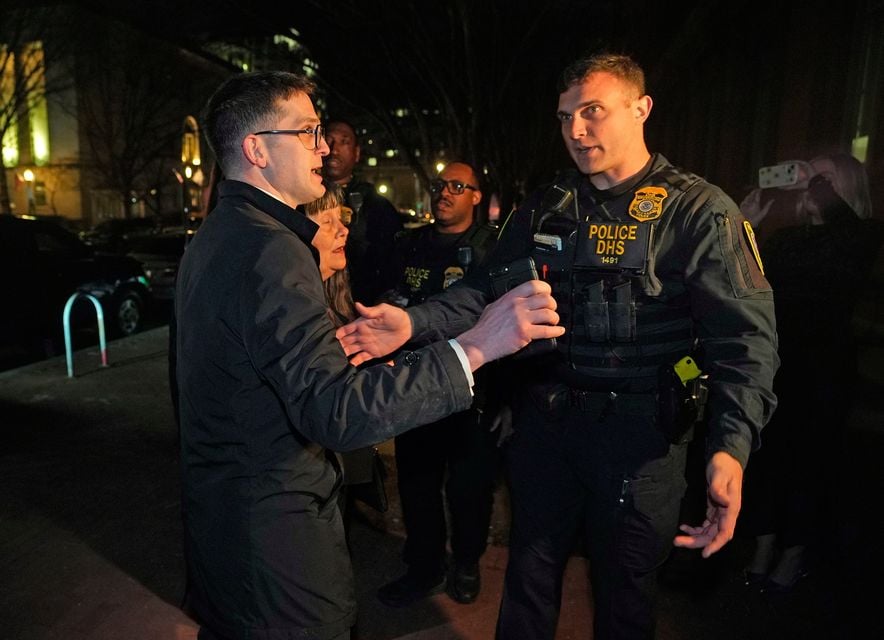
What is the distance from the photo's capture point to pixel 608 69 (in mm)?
2396

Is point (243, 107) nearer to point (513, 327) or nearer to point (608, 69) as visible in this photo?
point (513, 327)

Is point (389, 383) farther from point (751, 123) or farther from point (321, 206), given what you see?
point (751, 123)

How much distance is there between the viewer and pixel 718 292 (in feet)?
6.95

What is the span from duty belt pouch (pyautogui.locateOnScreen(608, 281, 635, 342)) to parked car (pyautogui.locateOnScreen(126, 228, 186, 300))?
1197 centimetres

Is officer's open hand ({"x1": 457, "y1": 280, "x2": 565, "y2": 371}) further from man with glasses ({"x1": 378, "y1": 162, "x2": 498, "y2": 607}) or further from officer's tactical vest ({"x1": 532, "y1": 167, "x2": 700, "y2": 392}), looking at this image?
man with glasses ({"x1": 378, "y1": 162, "x2": 498, "y2": 607})

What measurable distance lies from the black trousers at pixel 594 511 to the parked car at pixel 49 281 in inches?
347

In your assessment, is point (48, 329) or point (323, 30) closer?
point (48, 329)

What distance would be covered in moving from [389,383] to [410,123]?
18853 millimetres

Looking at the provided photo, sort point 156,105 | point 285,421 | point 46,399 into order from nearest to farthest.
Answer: point 285,421, point 46,399, point 156,105

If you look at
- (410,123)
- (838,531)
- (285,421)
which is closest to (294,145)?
(285,421)

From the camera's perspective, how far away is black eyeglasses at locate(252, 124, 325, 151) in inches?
71.9

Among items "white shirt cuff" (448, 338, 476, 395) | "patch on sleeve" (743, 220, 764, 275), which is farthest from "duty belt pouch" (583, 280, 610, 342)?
"white shirt cuff" (448, 338, 476, 395)

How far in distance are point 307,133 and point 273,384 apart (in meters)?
0.75

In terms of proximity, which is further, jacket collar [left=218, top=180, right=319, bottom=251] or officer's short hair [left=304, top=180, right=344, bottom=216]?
officer's short hair [left=304, top=180, right=344, bottom=216]
